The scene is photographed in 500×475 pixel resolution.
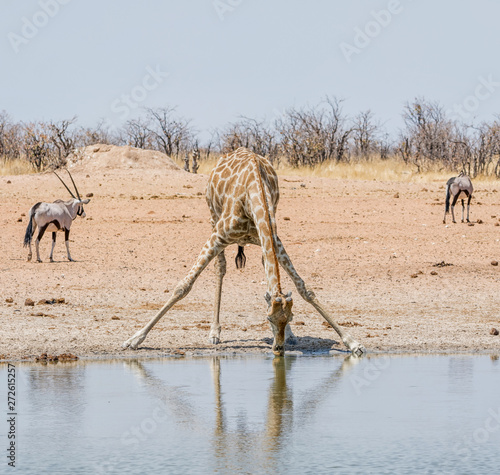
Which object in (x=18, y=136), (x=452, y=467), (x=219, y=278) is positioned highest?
(x=18, y=136)

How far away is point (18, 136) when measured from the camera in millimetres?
41812

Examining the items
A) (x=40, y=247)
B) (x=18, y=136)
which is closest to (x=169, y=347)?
(x=40, y=247)

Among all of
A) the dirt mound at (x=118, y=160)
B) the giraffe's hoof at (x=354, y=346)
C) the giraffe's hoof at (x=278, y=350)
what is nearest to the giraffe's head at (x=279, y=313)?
the giraffe's hoof at (x=278, y=350)

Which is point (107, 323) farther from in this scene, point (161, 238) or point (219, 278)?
point (161, 238)

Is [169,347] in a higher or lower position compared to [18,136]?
lower

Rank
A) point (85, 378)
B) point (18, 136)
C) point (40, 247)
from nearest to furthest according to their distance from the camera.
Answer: point (85, 378)
point (40, 247)
point (18, 136)

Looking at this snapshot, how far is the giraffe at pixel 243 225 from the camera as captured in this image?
26.8 feet

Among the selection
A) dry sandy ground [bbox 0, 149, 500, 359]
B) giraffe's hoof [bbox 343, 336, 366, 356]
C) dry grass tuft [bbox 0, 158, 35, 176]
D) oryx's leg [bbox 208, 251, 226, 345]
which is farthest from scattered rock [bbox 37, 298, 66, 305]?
dry grass tuft [bbox 0, 158, 35, 176]

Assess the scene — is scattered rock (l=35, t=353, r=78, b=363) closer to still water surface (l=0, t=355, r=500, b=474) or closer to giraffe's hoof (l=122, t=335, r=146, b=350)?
still water surface (l=0, t=355, r=500, b=474)

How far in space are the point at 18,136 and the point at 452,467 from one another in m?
39.1

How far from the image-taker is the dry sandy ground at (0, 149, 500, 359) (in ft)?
30.6

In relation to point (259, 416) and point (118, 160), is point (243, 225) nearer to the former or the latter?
point (259, 416)

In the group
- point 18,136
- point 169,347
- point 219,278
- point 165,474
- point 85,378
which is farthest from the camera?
point 18,136

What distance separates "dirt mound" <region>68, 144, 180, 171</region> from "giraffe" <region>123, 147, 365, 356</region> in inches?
607
